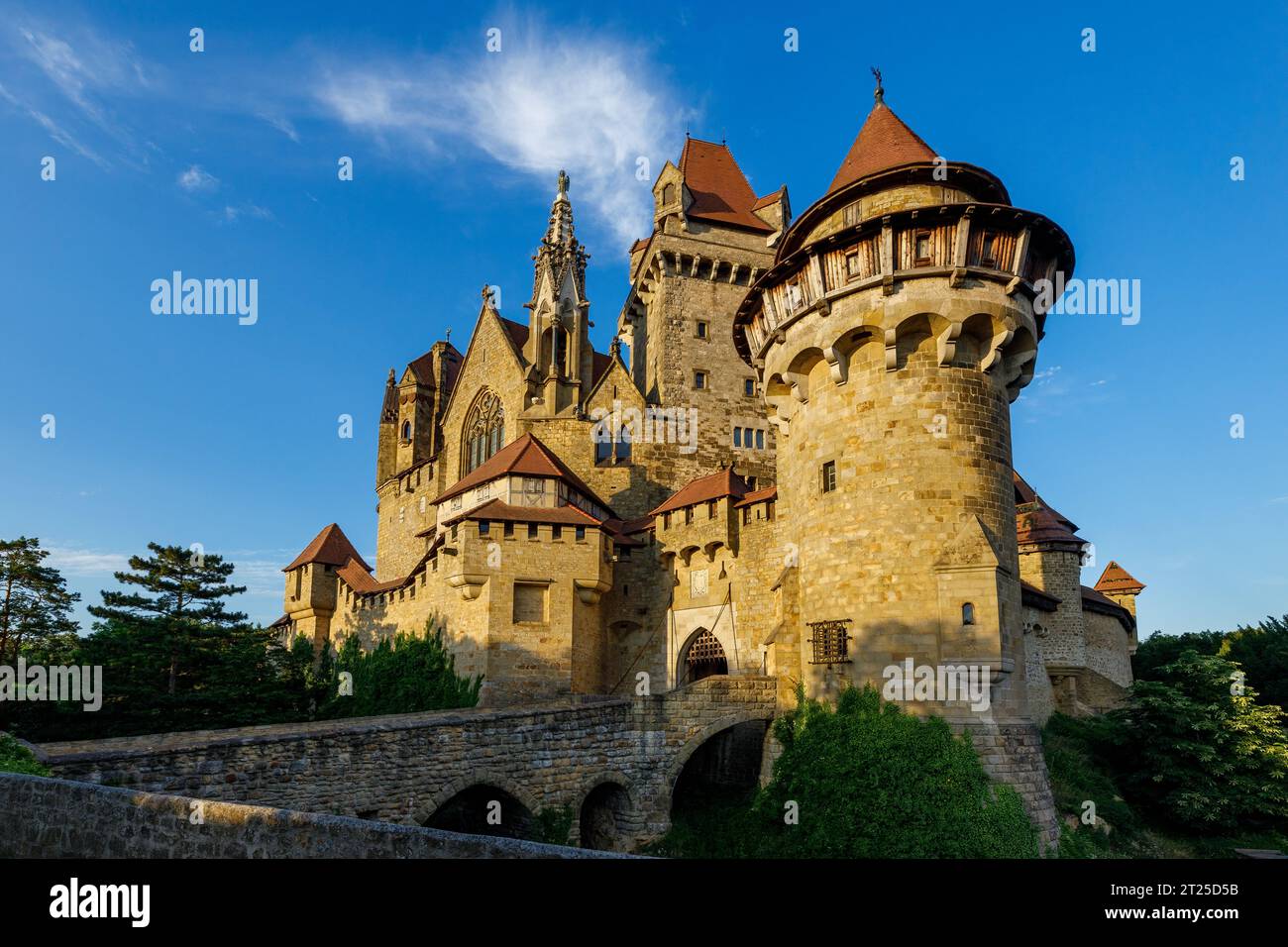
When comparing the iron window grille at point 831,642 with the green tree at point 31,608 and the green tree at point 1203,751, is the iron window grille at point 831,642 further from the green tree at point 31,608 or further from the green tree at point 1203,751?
the green tree at point 31,608

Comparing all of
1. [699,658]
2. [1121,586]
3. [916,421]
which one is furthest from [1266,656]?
[916,421]

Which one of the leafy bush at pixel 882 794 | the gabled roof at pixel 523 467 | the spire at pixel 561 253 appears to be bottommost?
the leafy bush at pixel 882 794

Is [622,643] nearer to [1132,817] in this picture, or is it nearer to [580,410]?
[580,410]

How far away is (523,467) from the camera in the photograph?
28609 millimetres

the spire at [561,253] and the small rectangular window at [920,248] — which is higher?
the spire at [561,253]

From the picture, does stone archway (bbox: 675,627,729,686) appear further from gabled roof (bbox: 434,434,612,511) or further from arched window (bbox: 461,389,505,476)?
arched window (bbox: 461,389,505,476)

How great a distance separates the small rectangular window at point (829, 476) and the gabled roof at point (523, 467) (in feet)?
41.8

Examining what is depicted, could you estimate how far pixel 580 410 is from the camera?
3516 cm

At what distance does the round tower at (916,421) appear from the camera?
1606cm

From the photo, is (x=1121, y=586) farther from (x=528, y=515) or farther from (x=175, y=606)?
(x=175, y=606)

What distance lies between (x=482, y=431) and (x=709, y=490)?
15.7 m

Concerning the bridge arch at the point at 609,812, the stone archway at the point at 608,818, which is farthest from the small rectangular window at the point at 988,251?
the stone archway at the point at 608,818

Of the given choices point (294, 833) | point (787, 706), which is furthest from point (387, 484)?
point (294, 833)
